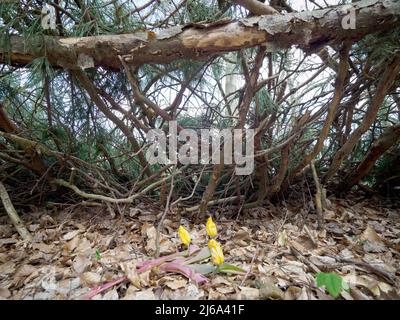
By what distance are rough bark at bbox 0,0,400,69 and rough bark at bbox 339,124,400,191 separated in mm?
614

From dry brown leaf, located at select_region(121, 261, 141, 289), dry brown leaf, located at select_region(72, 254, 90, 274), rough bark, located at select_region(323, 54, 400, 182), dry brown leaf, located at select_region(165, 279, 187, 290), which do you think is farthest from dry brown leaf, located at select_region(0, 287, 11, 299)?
rough bark, located at select_region(323, 54, 400, 182)

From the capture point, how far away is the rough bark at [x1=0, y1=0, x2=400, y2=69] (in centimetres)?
77

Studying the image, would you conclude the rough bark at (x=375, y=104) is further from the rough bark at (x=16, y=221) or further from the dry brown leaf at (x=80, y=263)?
the rough bark at (x=16, y=221)

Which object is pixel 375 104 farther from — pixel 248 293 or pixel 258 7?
pixel 248 293

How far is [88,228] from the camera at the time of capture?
111 cm

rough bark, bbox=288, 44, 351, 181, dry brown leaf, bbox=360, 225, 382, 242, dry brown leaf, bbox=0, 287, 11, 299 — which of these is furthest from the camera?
dry brown leaf, bbox=360, 225, 382, 242

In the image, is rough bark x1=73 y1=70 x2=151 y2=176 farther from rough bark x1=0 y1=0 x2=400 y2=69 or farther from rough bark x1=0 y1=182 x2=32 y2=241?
rough bark x1=0 y1=182 x2=32 y2=241

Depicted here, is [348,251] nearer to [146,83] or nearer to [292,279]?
[292,279]

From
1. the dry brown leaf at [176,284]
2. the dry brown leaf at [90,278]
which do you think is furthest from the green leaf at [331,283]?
the dry brown leaf at [90,278]

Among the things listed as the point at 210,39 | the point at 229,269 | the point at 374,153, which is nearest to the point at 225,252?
the point at 229,269

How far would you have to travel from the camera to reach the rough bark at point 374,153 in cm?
123
